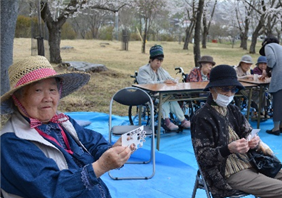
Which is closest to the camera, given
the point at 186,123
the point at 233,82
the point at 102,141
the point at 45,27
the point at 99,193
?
the point at 99,193

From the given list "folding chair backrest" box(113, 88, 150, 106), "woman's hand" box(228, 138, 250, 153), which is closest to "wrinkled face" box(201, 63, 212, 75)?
"folding chair backrest" box(113, 88, 150, 106)

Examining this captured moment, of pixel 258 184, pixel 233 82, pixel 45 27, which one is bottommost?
pixel 258 184

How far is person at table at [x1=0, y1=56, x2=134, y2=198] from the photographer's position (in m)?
1.47

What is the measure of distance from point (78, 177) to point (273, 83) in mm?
4723

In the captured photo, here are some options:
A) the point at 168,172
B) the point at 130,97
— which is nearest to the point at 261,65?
the point at 130,97

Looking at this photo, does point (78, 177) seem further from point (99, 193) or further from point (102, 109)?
point (102, 109)

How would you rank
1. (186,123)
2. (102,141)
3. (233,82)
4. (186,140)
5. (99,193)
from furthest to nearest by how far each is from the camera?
(186,123)
(186,140)
(233,82)
(102,141)
(99,193)

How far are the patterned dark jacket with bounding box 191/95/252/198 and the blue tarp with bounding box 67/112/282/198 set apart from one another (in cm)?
100

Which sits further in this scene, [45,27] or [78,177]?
[45,27]

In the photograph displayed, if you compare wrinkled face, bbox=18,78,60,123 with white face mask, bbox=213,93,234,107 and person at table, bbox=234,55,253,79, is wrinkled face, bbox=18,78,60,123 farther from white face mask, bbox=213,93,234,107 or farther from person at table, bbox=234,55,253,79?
person at table, bbox=234,55,253,79

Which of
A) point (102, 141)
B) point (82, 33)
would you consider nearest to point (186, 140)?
point (102, 141)

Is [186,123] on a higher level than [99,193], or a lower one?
lower

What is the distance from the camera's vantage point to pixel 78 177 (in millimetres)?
1510

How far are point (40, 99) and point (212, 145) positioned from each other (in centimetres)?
135
